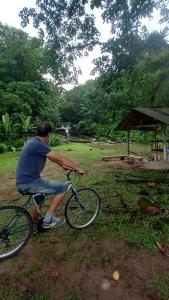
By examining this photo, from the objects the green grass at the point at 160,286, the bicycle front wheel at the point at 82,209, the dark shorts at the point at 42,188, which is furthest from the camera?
the bicycle front wheel at the point at 82,209

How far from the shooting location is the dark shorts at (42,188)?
403cm

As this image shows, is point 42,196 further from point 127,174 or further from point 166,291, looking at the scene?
point 127,174

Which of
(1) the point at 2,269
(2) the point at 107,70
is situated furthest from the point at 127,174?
(1) the point at 2,269

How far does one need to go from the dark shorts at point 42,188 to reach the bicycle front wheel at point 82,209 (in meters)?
0.42

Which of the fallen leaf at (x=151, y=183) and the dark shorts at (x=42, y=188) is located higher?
the dark shorts at (x=42, y=188)

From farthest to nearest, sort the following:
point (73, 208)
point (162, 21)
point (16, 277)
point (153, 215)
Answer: point (162, 21)
point (153, 215)
point (73, 208)
point (16, 277)

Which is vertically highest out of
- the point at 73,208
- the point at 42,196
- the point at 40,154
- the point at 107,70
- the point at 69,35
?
the point at 69,35

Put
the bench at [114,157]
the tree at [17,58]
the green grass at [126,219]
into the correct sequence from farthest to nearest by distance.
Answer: the tree at [17,58]
the bench at [114,157]
the green grass at [126,219]

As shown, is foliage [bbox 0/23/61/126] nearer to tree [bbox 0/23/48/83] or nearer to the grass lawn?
tree [bbox 0/23/48/83]

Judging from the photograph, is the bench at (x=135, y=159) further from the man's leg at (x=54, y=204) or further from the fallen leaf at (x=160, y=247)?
the man's leg at (x=54, y=204)

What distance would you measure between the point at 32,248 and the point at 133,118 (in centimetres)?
1083

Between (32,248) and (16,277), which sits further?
(32,248)

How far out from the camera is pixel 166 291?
3094 mm

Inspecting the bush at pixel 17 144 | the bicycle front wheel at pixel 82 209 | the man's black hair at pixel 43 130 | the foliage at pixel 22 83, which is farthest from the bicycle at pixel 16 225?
the foliage at pixel 22 83
